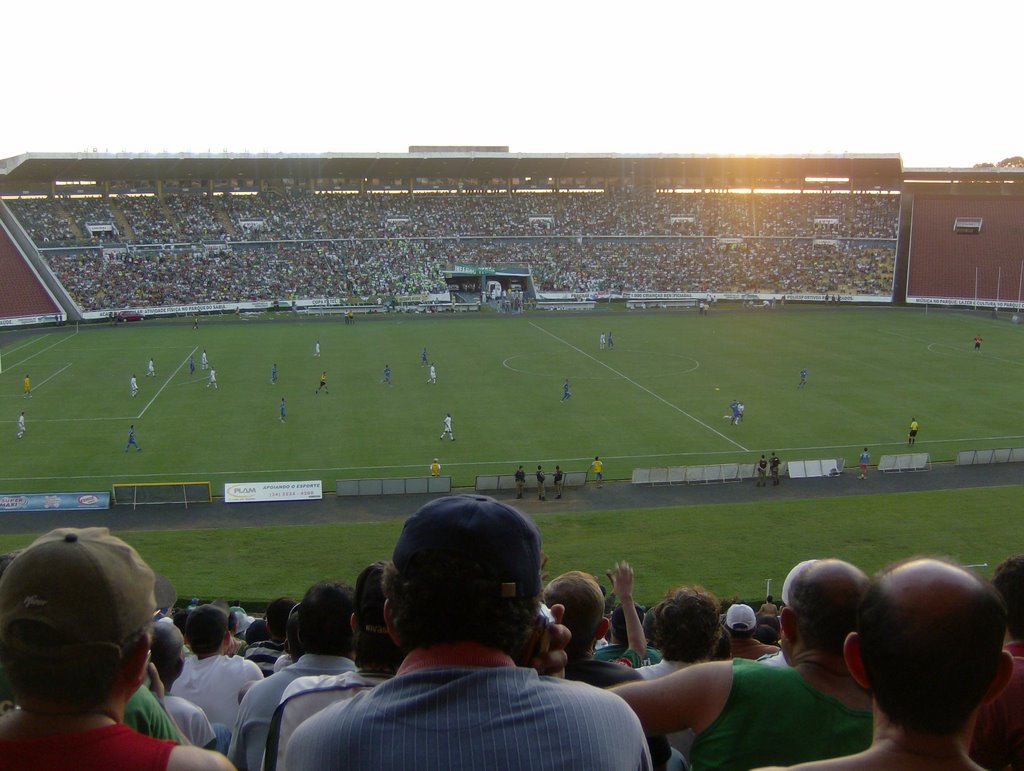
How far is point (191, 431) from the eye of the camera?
3900 cm

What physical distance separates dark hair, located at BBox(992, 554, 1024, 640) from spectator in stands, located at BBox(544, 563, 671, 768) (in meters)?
2.11

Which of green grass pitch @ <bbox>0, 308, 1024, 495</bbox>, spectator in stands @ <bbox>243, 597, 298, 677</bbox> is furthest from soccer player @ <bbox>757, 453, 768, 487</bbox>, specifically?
spectator in stands @ <bbox>243, 597, 298, 677</bbox>

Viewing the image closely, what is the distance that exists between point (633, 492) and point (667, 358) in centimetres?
2615

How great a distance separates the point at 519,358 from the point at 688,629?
1947 inches

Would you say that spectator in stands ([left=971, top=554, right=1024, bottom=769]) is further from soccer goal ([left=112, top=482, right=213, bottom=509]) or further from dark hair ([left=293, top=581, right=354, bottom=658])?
soccer goal ([left=112, top=482, right=213, bottom=509])

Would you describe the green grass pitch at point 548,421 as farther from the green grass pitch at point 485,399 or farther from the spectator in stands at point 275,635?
the spectator in stands at point 275,635

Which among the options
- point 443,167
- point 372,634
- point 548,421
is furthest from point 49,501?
point 443,167

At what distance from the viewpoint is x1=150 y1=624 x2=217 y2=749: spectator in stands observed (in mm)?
5316

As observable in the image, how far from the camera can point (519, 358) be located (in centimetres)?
5594

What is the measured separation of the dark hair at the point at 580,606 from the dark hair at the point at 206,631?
12.3 ft

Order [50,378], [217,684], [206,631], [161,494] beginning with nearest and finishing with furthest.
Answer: [217,684] → [206,631] → [161,494] → [50,378]

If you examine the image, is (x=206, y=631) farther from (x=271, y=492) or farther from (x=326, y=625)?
A: (x=271, y=492)

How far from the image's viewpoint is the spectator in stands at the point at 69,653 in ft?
9.87

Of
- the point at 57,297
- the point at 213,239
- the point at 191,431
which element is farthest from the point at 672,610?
the point at 213,239
